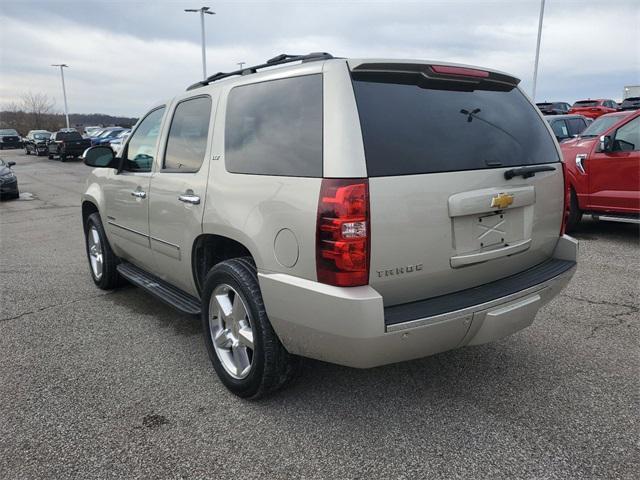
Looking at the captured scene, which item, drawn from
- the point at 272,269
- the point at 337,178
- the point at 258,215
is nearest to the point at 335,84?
the point at 337,178

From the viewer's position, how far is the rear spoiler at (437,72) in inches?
98.4

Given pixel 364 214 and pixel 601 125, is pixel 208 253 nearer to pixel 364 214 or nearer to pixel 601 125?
pixel 364 214

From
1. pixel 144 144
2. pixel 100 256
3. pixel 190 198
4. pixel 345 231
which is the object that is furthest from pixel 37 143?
pixel 345 231

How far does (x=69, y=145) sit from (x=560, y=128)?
28.6 metres

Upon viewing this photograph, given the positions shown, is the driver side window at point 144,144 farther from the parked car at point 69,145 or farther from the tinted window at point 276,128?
the parked car at point 69,145

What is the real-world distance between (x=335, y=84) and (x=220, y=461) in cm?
192

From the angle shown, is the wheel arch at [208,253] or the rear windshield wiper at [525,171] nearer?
the rear windshield wiper at [525,171]

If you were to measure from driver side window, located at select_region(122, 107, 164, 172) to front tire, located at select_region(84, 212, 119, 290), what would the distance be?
93 centimetres

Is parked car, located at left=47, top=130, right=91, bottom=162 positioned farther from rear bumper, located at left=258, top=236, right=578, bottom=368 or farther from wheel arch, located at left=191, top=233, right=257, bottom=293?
rear bumper, located at left=258, top=236, right=578, bottom=368

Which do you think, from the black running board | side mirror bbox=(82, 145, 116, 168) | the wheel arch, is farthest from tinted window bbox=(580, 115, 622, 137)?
side mirror bbox=(82, 145, 116, 168)

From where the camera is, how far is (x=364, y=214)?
7.51 feet

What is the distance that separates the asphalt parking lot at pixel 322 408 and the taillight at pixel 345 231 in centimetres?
93

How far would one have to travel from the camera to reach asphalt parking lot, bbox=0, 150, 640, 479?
243 cm

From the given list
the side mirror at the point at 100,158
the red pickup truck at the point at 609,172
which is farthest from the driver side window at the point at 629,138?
the side mirror at the point at 100,158
